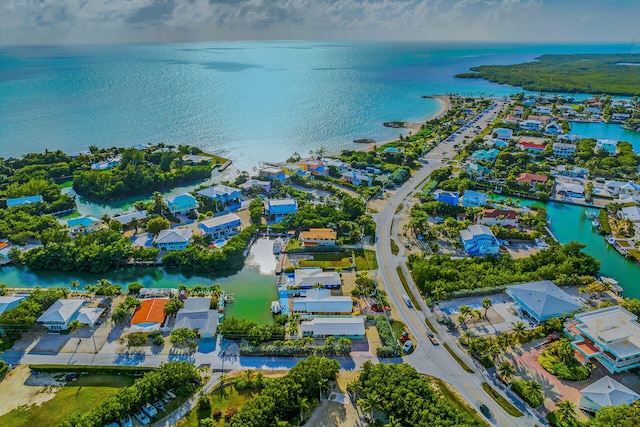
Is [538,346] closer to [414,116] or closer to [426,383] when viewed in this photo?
[426,383]

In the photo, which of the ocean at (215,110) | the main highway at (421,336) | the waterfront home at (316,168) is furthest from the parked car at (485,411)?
the ocean at (215,110)

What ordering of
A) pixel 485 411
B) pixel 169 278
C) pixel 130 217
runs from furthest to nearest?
pixel 130 217 → pixel 169 278 → pixel 485 411

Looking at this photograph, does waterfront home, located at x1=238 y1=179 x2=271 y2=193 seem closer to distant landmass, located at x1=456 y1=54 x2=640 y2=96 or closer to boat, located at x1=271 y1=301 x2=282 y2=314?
boat, located at x1=271 y1=301 x2=282 y2=314

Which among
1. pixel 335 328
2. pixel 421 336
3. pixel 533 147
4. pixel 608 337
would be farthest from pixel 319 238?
pixel 533 147

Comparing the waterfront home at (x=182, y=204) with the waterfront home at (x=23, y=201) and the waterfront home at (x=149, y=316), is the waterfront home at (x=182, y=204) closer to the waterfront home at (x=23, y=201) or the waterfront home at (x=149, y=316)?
the waterfront home at (x=23, y=201)

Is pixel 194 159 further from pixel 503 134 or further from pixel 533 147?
pixel 533 147

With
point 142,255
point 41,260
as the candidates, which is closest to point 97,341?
point 142,255

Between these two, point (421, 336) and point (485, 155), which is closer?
point (421, 336)
